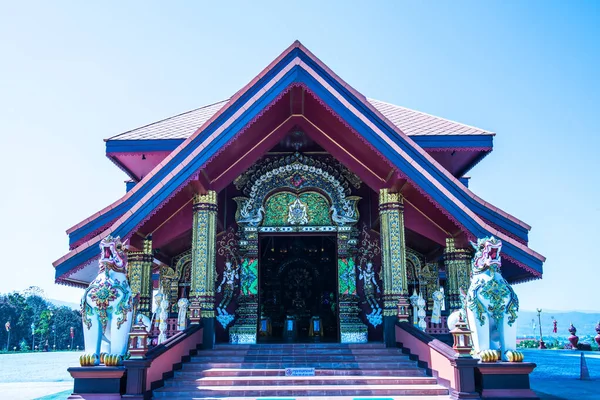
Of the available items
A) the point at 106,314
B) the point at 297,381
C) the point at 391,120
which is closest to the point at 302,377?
the point at 297,381

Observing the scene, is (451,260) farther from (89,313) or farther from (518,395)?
(89,313)

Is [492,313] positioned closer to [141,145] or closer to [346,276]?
[346,276]

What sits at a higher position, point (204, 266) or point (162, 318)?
point (204, 266)

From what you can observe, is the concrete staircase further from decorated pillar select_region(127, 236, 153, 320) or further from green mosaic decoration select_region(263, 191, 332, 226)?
green mosaic decoration select_region(263, 191, 332, 226)

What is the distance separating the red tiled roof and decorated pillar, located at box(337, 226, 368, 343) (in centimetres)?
276

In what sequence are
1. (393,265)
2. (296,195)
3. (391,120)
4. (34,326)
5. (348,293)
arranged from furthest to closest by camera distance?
(34,326)
(391,120)
(296,195)
(348,293)
(393,265)

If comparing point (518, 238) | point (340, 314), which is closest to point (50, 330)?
point (340, 314)

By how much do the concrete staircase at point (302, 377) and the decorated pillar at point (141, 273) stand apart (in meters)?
2.23

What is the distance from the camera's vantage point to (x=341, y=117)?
891 cm

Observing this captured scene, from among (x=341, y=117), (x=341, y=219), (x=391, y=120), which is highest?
(x=391, y=120)

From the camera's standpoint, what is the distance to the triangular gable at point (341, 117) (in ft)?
26.2

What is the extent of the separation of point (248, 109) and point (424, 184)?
318 cm

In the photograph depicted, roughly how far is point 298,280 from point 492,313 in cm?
903

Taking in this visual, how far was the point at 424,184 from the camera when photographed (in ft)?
27.5
